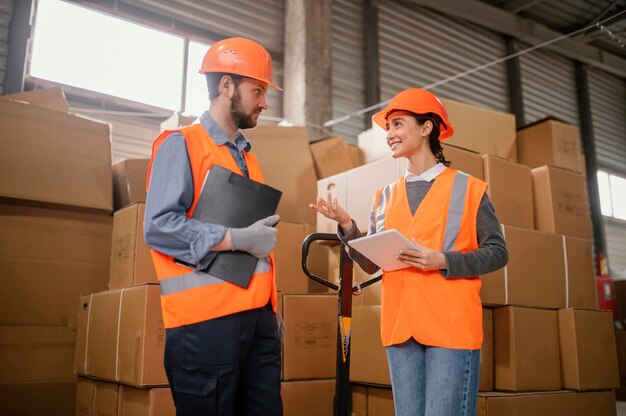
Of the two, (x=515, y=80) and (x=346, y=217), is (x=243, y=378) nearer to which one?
(x=346, y=217)

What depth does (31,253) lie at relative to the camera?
10.9ft

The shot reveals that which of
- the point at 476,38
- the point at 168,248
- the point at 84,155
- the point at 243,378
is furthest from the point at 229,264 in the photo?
the point at 476,38

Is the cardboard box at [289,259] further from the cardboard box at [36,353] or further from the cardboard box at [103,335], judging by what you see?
the cardboard box at [36,353]

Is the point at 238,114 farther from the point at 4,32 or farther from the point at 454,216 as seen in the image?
the point at 4,32

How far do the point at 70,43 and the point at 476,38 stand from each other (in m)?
5.35

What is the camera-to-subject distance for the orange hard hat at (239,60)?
1.71 meters

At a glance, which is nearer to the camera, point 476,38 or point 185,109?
point 185,109

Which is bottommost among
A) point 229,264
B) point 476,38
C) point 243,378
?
point 243,378

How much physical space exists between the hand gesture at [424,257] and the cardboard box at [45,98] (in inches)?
109

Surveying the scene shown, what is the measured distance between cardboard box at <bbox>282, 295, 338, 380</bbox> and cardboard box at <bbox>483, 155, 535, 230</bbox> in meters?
1.03

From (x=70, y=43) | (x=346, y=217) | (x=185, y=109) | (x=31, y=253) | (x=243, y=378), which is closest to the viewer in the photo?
(x=243, y=378)

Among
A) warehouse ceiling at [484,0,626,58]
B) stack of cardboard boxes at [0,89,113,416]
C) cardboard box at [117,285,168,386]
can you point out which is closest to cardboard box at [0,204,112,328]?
stack of cardboard boxes at [0,89,113,416]

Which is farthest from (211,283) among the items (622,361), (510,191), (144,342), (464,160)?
(622,361)

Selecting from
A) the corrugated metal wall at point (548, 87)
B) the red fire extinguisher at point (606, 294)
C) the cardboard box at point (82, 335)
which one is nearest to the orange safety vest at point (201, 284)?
the cardboard box at point (82, 335)
